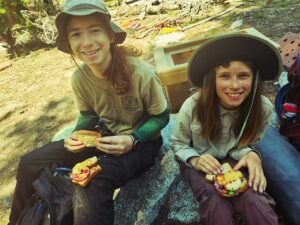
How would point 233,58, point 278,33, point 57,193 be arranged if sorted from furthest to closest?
1. point 278,33
2. point 57,193
3. point 233,58

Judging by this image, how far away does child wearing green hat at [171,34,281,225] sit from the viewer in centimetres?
200

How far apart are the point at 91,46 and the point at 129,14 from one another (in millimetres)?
5554

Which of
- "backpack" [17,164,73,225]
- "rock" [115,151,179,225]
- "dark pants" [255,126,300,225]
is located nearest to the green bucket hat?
"backpack" [17,164,73,225]

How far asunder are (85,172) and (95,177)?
0.23 feet

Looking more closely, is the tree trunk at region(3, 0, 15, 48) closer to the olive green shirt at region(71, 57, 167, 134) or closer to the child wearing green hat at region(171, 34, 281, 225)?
the olive green shirt at region(71, 57, 167, 134)

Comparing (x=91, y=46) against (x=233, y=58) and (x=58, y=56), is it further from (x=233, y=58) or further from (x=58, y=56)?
(x=58, y=56)

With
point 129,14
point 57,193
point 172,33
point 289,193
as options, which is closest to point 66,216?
point 57,193

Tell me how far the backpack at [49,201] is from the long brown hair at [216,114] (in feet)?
3.29

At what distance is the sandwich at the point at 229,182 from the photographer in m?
1.98

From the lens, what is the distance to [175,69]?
10.5 feet

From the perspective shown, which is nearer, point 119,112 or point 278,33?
point 119,112

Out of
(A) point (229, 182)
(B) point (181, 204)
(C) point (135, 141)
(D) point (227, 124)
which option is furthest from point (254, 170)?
(C) point (135, 141)

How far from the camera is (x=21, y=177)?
2.46m

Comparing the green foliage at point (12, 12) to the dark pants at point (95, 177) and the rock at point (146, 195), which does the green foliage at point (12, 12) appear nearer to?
the dark pants at point (95, 177)
